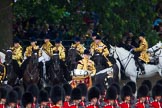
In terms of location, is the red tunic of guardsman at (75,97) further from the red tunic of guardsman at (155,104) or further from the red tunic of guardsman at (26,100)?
the red tunic of guardsman at (155,104)

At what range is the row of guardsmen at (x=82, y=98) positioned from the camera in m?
25.1

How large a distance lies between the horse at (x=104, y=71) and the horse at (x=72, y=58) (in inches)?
30.0

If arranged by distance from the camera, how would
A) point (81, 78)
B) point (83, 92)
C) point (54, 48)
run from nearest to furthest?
point (83, 92), point (81, 78), point (54, 48)

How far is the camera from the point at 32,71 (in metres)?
31.8

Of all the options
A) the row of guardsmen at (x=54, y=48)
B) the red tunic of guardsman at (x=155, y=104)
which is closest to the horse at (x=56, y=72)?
the row of guardsmen at (x=54, y=48)

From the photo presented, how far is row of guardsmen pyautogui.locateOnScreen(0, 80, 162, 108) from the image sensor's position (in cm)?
2506

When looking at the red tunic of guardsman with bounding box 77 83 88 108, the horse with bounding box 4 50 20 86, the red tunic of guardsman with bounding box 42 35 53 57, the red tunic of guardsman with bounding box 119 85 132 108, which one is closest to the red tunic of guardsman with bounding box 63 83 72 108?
the red tunic of guardsman with bounding box 77 83 88 108

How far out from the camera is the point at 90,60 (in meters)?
30.8

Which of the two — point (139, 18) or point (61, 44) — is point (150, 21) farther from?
point (61, 44)

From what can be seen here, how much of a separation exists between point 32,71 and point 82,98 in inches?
233

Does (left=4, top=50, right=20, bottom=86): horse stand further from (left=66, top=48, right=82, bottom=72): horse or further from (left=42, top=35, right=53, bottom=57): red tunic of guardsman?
(left=66, top=48, right=82, bottom=72): horse

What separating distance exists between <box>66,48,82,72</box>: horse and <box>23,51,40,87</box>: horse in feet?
3.46

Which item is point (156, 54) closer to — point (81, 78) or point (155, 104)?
point (81, 78)

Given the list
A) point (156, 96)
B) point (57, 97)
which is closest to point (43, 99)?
point (57, 97)
